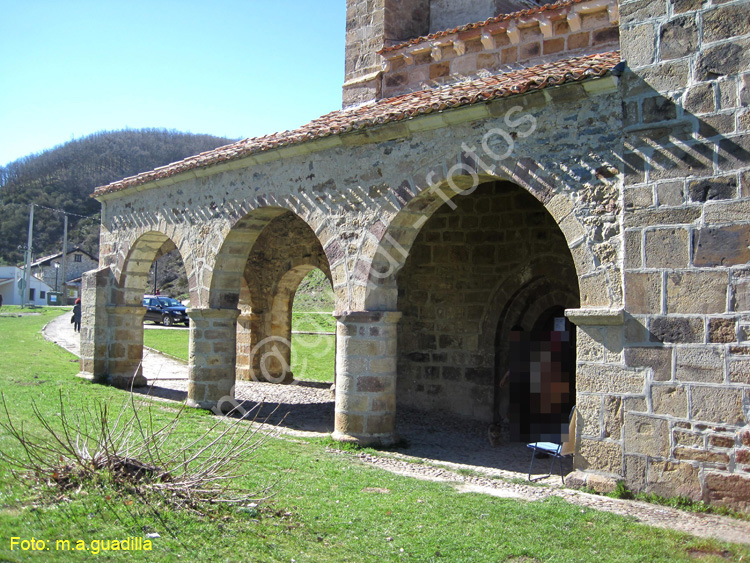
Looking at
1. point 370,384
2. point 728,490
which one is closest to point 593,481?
point 728,490

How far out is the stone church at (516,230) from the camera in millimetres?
5145

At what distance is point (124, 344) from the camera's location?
11.7 metres

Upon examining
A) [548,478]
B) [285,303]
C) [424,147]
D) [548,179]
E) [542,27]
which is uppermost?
[542,27]

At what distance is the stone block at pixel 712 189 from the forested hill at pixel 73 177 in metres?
58.7

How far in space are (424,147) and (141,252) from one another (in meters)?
6.41

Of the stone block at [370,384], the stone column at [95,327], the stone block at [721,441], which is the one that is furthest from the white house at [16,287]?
the stone block at [721,441]

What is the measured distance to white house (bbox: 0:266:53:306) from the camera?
52812mm

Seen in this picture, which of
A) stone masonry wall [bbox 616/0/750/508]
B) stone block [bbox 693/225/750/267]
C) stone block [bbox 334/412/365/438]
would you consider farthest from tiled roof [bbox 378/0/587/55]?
stone block [bbox 334/412/365/438]

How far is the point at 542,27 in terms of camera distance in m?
8.23

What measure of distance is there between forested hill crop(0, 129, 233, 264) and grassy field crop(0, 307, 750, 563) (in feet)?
190

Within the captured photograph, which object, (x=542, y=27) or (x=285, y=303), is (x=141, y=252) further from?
(x=542, y=27)

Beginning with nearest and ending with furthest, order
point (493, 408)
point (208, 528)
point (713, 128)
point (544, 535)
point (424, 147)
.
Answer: point (208, 528) < point (544, 535) < point (713, 128) < point (424, 147) < point (493, 408)

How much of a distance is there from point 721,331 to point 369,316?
339cm

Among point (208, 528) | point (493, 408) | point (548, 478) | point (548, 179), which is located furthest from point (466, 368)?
point (208, 528)
